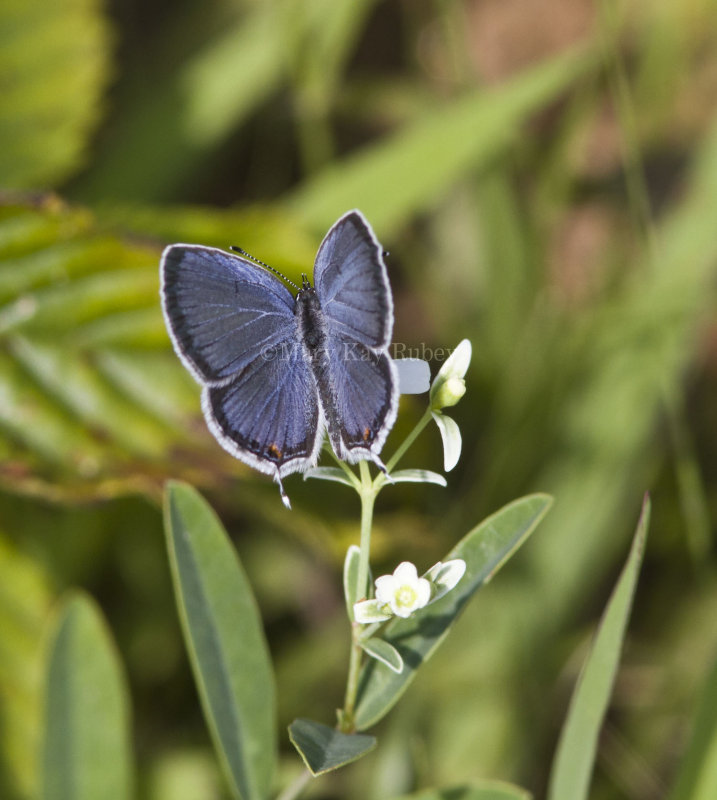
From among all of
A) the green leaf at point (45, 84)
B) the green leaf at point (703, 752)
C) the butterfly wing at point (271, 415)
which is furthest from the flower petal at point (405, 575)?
the green leaf at point (45, 84)

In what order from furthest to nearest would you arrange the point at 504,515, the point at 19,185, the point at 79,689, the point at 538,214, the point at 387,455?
the point at 538,214, the point at 19,185, the point at 387,455, the point at 79,689, the point at 504,515

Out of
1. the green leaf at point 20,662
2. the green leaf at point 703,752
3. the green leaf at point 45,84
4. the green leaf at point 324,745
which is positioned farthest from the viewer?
the green leaf at point 45,84

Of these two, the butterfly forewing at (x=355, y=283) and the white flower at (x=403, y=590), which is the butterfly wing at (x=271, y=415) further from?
the white flower at (x=403, y=590)

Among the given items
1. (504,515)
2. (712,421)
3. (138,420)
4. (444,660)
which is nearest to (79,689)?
(138,420)

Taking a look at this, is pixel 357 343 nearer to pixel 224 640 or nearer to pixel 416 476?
pixel 416 476

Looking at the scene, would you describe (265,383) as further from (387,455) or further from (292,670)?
(292,670)

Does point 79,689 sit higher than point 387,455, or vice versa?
point 387,455

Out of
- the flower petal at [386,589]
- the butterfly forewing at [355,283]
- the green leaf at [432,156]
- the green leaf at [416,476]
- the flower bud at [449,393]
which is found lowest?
the flower petal at [386,589]
